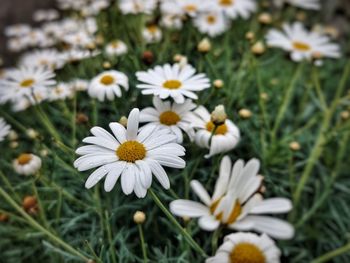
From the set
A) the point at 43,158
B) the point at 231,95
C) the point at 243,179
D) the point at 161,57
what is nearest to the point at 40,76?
the point at 43,158

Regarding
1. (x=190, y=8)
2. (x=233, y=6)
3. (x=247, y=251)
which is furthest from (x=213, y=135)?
(x=233, y=6)

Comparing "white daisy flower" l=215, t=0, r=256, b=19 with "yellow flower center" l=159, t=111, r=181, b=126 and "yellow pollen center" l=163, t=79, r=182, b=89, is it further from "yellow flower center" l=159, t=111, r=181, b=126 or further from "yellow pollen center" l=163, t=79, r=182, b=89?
"yellow flower center" l=159, t=111, r=181, b=126

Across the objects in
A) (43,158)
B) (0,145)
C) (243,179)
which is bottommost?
(0,145)

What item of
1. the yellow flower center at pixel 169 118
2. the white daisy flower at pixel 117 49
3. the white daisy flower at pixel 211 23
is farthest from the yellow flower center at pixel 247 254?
the white daisy flower at pixel 211 23

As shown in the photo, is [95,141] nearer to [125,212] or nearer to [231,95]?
[125,212]

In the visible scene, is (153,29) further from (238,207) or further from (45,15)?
(238,207)

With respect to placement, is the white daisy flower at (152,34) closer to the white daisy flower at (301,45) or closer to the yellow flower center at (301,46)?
the white daisy flower at (301,45)

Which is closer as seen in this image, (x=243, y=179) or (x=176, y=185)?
(x=243, y=179)
